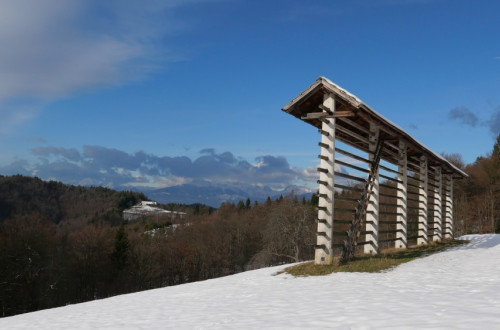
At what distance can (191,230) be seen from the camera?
86.9 meters

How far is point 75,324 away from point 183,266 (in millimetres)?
64527

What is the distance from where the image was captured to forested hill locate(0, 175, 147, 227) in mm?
141875

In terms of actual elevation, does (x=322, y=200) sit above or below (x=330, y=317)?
above

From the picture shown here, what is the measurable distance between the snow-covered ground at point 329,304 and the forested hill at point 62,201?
129777 millimetres

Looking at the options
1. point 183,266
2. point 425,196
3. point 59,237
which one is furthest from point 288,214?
point 425,196

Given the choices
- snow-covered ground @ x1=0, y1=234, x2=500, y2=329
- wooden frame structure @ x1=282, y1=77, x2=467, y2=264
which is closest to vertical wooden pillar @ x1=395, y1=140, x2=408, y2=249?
wooden frame structure @ x1=282, y1=77, x2=467, y2=264

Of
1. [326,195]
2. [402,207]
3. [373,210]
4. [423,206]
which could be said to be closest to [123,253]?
[423,206]

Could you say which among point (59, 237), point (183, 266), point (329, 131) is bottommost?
point (183, 266)

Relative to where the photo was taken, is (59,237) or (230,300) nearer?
(230,300)

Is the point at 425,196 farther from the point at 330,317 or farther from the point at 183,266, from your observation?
the point at 183,266

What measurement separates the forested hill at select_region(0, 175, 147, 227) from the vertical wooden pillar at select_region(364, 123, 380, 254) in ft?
419

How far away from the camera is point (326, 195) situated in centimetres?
1175

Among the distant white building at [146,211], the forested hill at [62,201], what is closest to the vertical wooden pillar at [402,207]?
the forested hill at [62,201]

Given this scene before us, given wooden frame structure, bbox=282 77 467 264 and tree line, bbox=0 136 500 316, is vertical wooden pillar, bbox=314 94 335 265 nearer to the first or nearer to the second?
wooden frame structure, bbox=282 77 467 264
